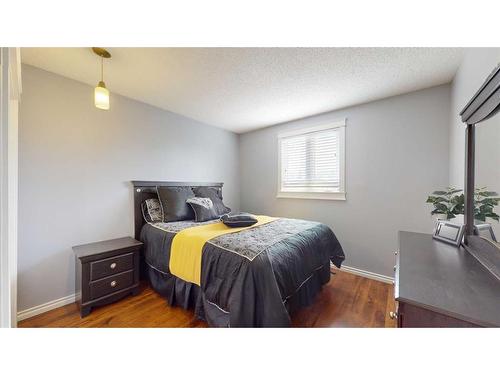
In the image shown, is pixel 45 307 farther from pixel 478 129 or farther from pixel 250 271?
pixel 478 129

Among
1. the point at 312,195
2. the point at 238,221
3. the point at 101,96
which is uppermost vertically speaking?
the point at 101,96

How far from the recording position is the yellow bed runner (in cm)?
159

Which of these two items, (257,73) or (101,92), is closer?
(101,92)

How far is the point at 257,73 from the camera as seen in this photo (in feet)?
5.93

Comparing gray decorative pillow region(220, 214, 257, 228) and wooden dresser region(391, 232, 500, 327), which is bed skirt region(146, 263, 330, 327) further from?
wooden dresser region(391, 232, 500, 327)

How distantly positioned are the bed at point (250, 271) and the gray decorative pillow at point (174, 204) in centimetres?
11

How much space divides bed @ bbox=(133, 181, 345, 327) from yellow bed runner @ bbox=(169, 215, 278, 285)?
0.24ft

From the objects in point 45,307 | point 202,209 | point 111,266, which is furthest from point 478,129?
point 45,307

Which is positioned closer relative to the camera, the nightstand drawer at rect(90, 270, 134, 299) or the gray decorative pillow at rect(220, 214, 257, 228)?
the nightstand drawer at rect(90, 270, 134, 299)

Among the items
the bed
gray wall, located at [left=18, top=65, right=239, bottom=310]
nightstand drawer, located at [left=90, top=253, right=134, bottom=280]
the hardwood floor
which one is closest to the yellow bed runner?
the bed

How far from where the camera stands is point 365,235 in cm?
249

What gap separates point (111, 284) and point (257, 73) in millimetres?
2452
